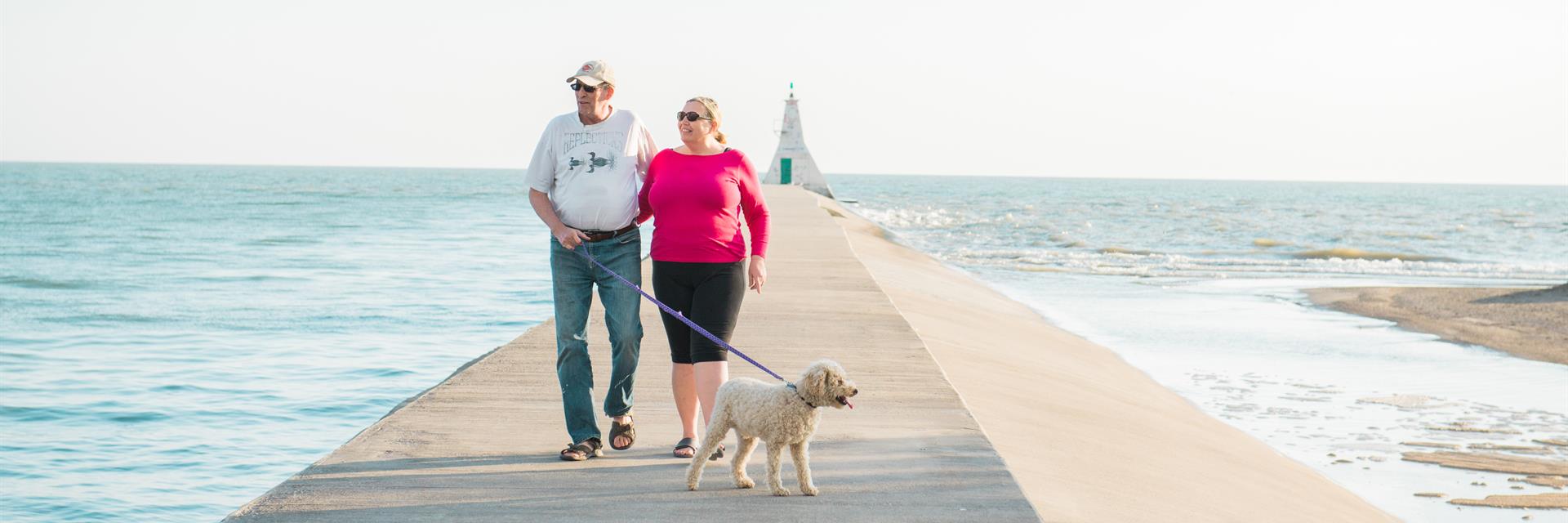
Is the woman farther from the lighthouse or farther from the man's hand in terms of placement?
the lighthouse

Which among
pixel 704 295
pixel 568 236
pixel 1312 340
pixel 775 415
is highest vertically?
pixel 568 236

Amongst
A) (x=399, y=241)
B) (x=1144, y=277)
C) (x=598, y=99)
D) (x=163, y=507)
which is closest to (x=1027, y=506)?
(x=598, y=99)

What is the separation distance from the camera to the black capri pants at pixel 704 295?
5.69 metres

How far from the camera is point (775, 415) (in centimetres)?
510

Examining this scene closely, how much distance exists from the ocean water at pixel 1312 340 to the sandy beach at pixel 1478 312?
52 centimetres

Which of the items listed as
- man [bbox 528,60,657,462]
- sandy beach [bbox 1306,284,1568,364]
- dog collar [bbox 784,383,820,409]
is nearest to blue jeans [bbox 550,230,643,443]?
man [bbox 528,60,657,462]

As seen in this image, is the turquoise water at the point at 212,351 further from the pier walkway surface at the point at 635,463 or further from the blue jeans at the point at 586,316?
the blue jeans at the point at 586,316

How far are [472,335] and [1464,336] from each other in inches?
505

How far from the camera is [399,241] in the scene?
3931cm

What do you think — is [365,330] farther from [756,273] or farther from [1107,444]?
[756,273]

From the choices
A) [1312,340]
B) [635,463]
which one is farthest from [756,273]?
[1312,340]

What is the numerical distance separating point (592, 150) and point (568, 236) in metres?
0.37

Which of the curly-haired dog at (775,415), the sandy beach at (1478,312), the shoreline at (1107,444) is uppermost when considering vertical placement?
the curly-haired dog at (775,415)

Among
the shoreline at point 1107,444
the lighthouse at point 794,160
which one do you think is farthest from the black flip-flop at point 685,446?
the lighthouse at point 794,160
